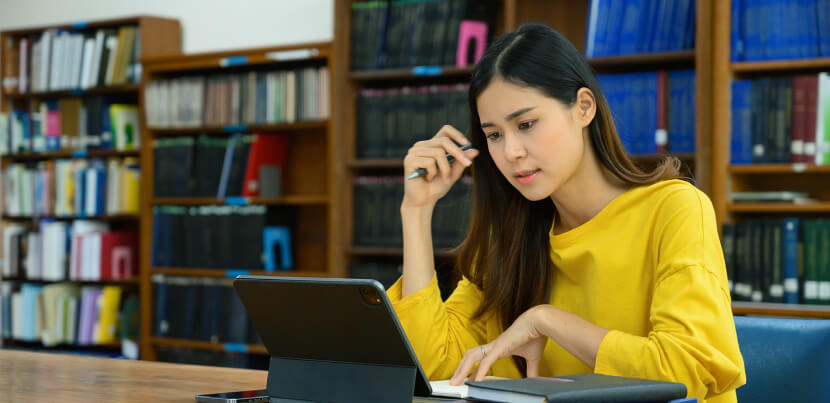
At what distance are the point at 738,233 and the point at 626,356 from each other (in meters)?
2.10

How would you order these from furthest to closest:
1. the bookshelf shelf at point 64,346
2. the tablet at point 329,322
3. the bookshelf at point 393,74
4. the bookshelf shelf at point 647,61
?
the bookshelf shelf at point 64,346 < the bookshelf at point 393,74 < the bookshelf shelf at point 647,61 < the tablet at point 329,322

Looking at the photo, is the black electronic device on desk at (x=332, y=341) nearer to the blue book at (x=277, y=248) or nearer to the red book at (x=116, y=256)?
the blue book at (x=277, y=248)

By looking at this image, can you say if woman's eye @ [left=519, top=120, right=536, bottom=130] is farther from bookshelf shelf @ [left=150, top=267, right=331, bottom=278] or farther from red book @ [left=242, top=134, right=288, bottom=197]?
red book @ [left=242, top=134, right=288, bottom=197]

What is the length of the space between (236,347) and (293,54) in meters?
1.33

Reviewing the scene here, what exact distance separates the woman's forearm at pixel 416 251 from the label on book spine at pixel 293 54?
2.51 metres

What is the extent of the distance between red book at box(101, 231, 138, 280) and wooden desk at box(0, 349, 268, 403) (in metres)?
3.16

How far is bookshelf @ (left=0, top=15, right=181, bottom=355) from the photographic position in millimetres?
4664

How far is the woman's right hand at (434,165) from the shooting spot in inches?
60.2

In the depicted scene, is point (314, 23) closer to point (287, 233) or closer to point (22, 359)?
point (287, 233)

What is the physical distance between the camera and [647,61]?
3.32 meters

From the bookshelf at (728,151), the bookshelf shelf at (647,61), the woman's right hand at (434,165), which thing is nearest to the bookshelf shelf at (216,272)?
the bookshelf shelf at (647,61)

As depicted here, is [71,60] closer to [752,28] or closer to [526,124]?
[752,28]

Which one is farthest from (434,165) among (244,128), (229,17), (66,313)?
(66,313)

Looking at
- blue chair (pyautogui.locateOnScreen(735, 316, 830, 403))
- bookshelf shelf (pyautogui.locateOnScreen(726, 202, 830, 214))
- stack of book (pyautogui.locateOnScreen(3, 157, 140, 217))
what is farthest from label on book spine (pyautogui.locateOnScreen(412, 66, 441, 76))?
blue chair (pyautogui.locateOnScreen(735, 316, 830, 403))
